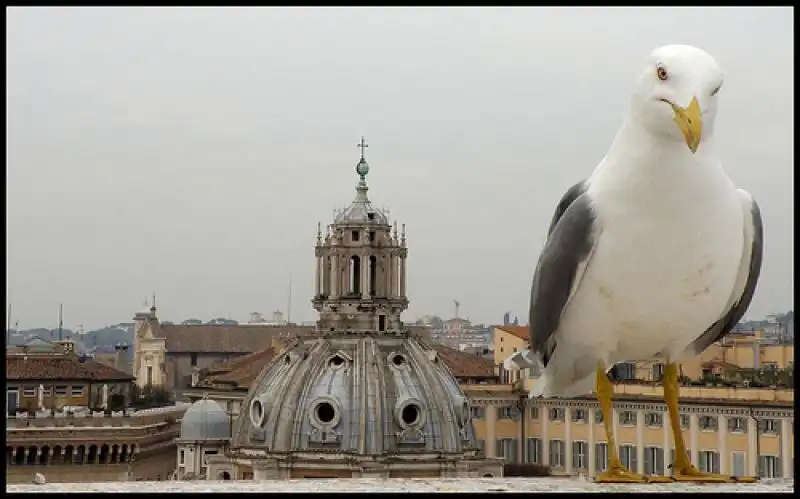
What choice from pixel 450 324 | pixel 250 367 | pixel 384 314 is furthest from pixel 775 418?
pixel 450 324

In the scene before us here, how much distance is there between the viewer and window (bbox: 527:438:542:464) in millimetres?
62594

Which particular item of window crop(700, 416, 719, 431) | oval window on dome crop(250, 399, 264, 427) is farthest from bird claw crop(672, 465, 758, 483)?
oval window on dome crop(250, 399, 264, 427)

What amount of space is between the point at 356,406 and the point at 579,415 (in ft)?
29.5

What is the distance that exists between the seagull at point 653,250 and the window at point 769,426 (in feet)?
139

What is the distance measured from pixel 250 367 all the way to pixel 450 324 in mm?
89799

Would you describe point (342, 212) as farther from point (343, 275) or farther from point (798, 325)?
point (798, 325)

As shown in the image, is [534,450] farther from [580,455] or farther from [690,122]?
[690,122]

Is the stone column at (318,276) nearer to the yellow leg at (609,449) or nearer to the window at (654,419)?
the window at (654,419)

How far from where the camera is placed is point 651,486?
360 inches

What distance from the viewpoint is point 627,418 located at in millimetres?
56875

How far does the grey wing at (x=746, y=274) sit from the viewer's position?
30.0 feet

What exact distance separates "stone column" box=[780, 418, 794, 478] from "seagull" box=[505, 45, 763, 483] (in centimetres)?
4063

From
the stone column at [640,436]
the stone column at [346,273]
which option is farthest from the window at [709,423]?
the stone column at [346,273]

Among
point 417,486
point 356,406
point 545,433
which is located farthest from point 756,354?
point 417,486
